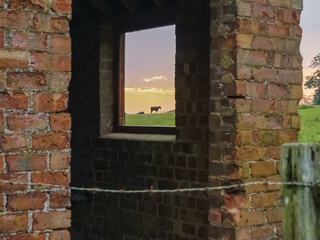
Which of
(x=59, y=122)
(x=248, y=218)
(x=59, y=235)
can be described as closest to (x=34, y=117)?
(x=59, y=122)

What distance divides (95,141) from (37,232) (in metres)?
4.06

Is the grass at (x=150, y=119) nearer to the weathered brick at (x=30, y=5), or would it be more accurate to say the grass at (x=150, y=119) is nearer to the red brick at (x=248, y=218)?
the red brick at (x=248, y=218)

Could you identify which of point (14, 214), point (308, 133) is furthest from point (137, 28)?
point (308, 133)

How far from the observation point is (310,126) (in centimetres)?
1853

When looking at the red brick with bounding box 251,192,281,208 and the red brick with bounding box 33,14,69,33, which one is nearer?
the red brick with bounding box 33,14,69,33

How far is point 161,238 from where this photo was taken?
20.9ft

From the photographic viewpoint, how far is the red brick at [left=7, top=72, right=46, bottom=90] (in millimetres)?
3199

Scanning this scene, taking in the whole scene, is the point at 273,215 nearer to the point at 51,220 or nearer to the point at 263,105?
the point at 263,105

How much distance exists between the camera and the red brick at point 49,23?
3.28 m

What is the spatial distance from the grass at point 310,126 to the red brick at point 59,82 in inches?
482

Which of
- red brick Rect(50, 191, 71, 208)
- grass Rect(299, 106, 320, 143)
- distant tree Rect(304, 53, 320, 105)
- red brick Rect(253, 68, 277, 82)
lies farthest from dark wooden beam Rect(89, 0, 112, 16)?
distant tree Rect(304, 53, 320, 105)

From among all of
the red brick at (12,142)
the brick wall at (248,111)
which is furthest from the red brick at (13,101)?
the brick wall at (248,111)

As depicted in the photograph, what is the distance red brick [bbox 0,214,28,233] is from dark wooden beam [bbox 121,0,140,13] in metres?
4.16

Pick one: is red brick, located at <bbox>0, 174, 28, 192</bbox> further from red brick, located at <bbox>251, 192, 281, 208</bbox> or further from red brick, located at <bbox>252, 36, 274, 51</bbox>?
red brick, located at <bbox>252, 36, 274, 51</bbox>
